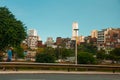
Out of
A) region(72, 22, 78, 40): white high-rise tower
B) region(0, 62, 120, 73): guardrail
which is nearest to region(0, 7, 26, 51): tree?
region(72, 22, 78, 40): white high-rise tower

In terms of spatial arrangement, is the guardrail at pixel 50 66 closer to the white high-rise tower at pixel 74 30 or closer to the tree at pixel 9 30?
the white high-rise tower at pixel 74 30

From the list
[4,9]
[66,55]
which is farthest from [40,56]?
[66,55]

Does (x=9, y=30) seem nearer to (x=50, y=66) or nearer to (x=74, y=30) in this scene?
(x=74, y=30)

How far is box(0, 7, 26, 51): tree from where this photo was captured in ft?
206

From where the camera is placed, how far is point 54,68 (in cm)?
3381

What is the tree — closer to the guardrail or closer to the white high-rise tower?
the white high-rise tower

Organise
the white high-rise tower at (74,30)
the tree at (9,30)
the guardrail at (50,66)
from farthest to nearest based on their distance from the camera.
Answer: the tree at (9,30), the white high-rise tower at (74,30), the guardrail at (50,66)

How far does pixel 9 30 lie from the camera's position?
6297 cm

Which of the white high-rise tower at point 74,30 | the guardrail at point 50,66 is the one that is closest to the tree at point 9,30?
the white high-rise tower at point 74,30

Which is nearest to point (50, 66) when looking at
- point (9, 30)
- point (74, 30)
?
point (74, 30)

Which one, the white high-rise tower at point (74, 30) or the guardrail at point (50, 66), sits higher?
the white high-rise tower at point (74, 30)

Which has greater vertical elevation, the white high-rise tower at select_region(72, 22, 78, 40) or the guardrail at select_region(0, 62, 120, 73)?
the white high-rise tower at select_region(72, 22, 78, 40)

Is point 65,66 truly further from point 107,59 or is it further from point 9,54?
point 107,59

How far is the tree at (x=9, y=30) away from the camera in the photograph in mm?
62688
